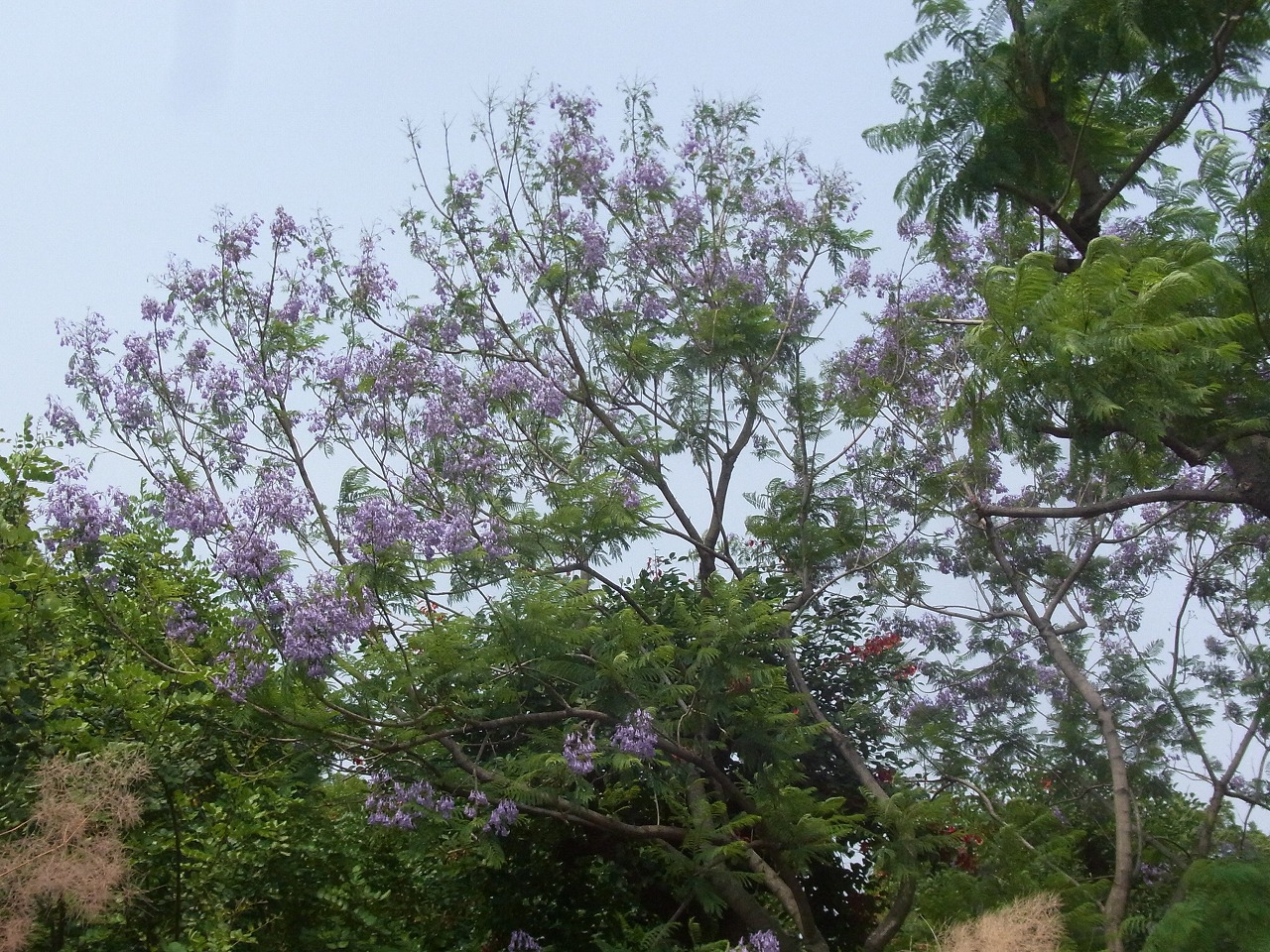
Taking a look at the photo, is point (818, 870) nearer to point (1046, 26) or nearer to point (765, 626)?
point (765, 626)

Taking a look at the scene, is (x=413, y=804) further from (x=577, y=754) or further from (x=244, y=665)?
(x=244, y=665)

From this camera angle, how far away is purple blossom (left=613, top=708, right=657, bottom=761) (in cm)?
620

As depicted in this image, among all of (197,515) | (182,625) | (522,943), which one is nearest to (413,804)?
(182,625)

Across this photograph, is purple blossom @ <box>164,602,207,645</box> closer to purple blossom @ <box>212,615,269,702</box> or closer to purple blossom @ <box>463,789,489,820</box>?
purple blossom @ <box>212,615,269,702</box>

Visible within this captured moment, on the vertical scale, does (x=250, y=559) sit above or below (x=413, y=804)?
above

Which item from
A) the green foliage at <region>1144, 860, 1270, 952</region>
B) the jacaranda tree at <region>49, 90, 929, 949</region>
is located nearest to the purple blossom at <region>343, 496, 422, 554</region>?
the jacaranda tree at <region>49, 90, 929, 949</region>

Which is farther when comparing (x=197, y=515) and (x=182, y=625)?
(x=182, y=625)

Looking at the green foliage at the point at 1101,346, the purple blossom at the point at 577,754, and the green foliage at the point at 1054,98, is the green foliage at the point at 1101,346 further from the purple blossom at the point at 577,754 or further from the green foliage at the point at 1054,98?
the purple blossom at the point at 577,754

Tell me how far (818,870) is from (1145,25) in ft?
22.0

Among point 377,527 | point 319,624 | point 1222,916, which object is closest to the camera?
point 319,624

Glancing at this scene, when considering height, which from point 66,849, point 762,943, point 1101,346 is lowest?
point 762,943

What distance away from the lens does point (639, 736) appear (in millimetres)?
6219

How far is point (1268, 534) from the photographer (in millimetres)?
10445

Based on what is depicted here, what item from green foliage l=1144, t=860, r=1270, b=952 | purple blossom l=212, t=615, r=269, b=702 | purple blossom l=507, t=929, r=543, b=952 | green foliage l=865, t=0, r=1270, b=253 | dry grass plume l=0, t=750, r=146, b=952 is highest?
green foliage l=865, t=0, r=1270, b=253
